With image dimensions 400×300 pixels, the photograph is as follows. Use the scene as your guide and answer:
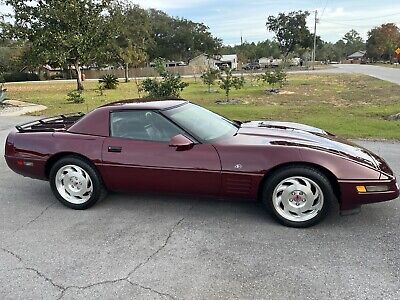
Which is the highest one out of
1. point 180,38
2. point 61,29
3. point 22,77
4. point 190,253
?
point 180,38

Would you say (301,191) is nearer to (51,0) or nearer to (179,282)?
(179,282)

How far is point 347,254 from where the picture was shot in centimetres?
303

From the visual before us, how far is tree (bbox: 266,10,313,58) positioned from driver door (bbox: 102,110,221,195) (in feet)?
272

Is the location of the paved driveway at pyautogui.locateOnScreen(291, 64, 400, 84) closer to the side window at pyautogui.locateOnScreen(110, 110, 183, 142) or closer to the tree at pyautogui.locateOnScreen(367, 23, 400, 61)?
the side window at pyautogui.locateOnScreen(110, 110, 183, 142)

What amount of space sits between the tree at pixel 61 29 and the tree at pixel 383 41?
76710mm

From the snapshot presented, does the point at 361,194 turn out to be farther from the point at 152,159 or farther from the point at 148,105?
the point at 148,105

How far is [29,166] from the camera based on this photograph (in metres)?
4.29

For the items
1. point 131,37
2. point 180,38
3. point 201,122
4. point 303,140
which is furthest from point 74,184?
point 180,38

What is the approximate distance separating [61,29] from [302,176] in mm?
21837

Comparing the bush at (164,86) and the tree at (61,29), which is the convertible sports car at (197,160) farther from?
the tree at (61,29)

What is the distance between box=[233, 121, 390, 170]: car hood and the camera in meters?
3.63

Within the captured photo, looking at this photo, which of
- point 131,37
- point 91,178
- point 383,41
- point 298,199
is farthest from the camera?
point 383,41

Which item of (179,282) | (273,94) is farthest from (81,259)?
(273,94)

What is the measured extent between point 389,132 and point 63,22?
19659mm
